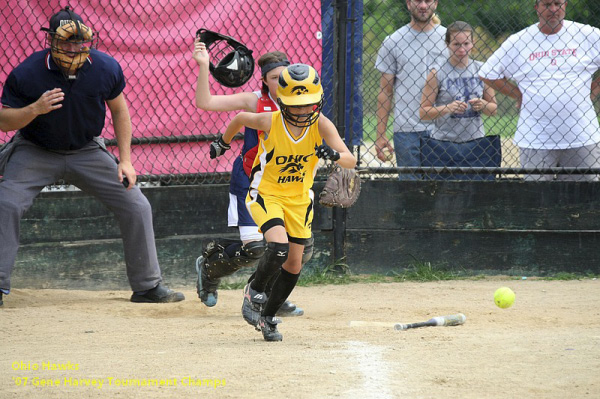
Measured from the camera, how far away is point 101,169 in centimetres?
635

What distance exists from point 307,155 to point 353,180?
738mm

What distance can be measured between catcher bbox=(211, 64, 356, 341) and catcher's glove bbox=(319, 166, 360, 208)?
0.43 meters

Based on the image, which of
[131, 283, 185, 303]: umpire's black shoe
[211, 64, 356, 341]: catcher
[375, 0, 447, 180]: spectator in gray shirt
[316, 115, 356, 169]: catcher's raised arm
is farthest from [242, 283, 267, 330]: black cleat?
[375, 0, 447, 180]: spectator in gray shirt

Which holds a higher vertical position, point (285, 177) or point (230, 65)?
point (230, 65)

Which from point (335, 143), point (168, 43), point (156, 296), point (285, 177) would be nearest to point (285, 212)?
point (285, 177)

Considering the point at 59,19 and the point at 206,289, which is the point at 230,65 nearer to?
the point at 59,19

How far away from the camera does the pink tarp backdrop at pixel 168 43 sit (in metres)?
6.94

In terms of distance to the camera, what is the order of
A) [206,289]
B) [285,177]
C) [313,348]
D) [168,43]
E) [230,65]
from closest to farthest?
[313,348] < [285,177] < [230,65] < [206,289] < [168,43]

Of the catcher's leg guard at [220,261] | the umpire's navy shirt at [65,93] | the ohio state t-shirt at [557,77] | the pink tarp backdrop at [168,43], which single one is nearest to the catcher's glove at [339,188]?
the catcher's leg guard at [220,261]

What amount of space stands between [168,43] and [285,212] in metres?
2.74

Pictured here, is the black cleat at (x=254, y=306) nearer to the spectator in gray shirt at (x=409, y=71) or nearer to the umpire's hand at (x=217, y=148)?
the umpire's hand at (x=217, y=148)

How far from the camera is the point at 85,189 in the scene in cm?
643

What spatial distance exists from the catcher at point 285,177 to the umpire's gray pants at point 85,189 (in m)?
1.43

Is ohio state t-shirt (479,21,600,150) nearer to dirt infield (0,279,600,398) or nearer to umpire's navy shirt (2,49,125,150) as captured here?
dirt infield (0,279,600,398)
